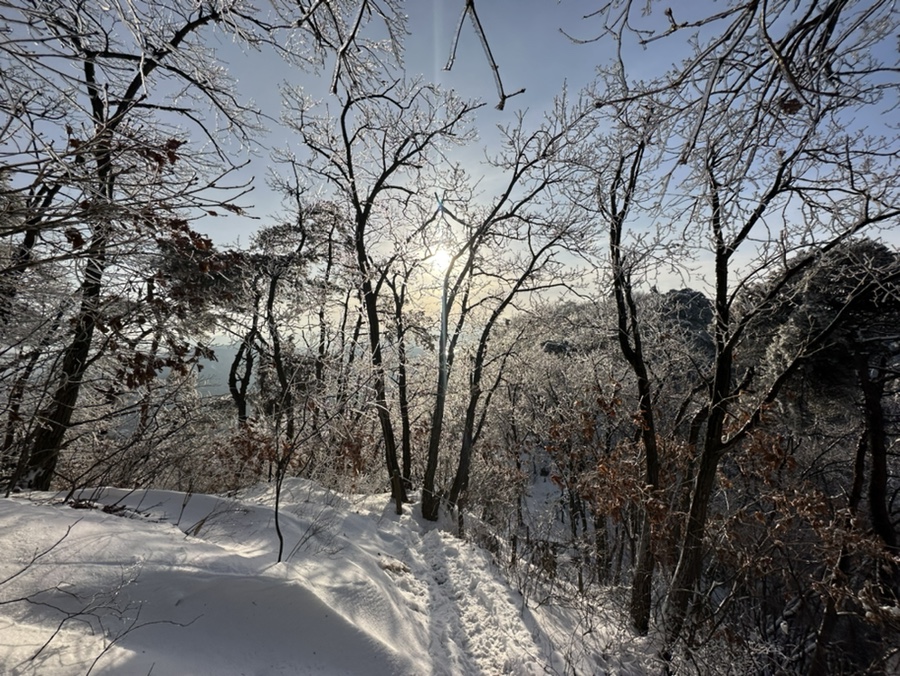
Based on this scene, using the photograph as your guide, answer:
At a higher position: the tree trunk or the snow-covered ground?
the tree trunk

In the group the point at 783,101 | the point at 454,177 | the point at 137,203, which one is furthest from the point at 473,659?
the point at 454,177

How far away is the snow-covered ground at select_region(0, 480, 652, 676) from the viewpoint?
5.82 ft

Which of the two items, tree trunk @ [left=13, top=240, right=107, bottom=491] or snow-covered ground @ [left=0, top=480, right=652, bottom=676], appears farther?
tree trunk @ [left=13, top=240, right=107, bottom=491]

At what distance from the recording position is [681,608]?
13.6 ft

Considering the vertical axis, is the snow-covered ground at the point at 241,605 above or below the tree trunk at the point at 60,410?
below

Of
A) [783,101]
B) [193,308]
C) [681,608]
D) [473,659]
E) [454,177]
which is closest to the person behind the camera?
[783,101]

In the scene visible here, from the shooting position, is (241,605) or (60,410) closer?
(241,605)

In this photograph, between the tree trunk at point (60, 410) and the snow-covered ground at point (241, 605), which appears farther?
the tree trunk at point (60, 410)

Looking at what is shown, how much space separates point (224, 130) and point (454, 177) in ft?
17.0

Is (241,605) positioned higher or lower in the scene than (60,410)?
lower

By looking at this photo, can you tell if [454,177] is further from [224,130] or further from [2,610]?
[2,610]

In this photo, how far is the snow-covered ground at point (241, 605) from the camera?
69.9 inches

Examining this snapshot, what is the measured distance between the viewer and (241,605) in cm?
241

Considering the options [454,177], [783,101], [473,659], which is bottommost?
[473,659]
